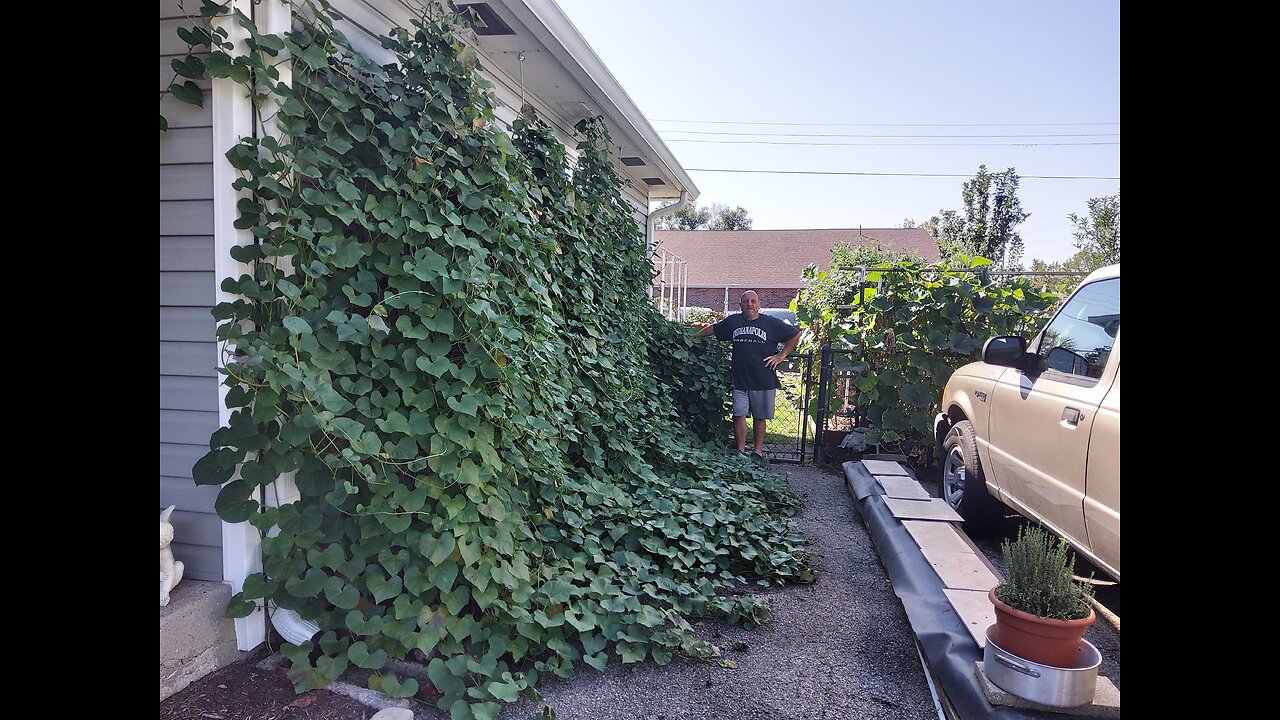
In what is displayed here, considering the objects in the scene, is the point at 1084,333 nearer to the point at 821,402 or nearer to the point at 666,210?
the point at 821,402

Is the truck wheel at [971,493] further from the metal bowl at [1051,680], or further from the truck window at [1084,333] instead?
the metal bowl at [1051,680]

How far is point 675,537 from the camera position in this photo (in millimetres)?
3818

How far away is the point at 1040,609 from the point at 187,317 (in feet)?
10.7

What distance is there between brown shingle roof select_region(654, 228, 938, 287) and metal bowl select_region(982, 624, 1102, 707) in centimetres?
2783

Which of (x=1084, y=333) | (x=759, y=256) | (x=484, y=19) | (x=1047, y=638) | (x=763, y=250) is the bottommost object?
(x=1047, y=638)

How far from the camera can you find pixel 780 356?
6.70 meters

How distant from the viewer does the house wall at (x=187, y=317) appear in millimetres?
2449

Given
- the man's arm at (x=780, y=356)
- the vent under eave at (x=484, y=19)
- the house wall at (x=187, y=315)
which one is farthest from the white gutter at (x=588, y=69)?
the man's arm at (x=780, y=356)

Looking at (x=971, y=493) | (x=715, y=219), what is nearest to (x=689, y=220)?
(x=715, y=219)

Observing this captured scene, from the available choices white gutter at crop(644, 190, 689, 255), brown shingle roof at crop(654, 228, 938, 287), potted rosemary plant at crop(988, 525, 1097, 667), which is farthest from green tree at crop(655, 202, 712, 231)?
potted rosemary plant at crop(988, 525, 1097, 667)

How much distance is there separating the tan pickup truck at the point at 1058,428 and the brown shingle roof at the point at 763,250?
25525 mm

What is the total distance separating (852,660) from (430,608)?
189 centimetres
